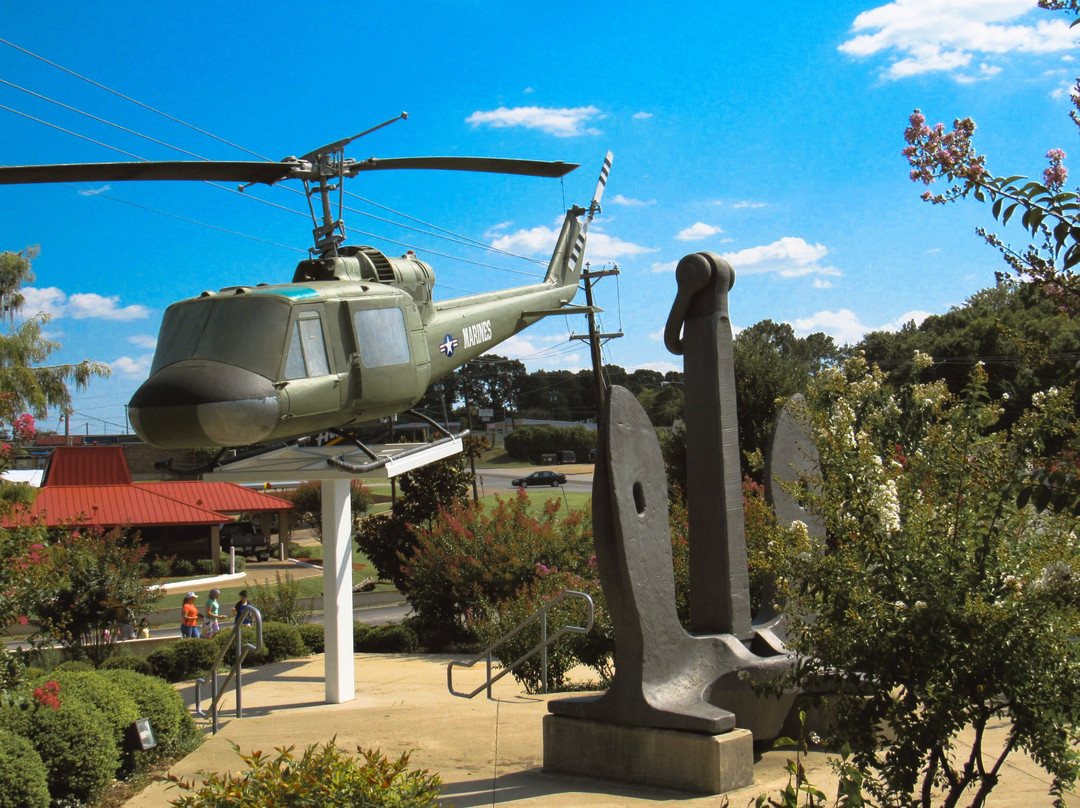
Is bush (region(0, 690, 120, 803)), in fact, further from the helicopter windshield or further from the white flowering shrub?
the white flowering shrub

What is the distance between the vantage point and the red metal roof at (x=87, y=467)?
37.0 m

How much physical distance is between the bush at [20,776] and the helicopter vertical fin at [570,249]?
12.6m

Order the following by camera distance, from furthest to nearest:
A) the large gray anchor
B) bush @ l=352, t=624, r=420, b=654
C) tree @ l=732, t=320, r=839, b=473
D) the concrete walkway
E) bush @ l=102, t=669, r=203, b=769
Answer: tree @ l=732, t=320, r=839, b=473, bush @ l=352, t=624, r=420, b=654, bush @ l=102, t=669, r=203, b=769, the large gray anchor, the concrete walkway

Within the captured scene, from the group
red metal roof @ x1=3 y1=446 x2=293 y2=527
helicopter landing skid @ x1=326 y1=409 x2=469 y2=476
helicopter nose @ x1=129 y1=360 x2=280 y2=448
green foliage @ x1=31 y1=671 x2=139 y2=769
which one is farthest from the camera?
red metal roof @ x1=3 y1=446 x2=293 y2=527

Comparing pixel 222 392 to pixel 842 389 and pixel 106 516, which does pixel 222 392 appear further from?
pixel 106 516

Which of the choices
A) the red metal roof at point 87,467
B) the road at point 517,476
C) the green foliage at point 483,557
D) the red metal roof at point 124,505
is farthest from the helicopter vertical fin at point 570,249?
the road at point 517,476

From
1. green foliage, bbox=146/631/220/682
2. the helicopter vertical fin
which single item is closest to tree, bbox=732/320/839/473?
the helicopter vertical fin

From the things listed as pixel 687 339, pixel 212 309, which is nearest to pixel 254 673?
pixel 212 309

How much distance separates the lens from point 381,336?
36.9ft

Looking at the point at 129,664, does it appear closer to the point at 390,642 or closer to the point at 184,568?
the point at 390,642

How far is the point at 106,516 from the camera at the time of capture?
34.9 m

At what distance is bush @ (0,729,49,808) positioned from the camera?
687 cm

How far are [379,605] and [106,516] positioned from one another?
42.6 ft

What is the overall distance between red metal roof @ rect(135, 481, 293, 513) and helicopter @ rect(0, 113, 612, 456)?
29.2 m
